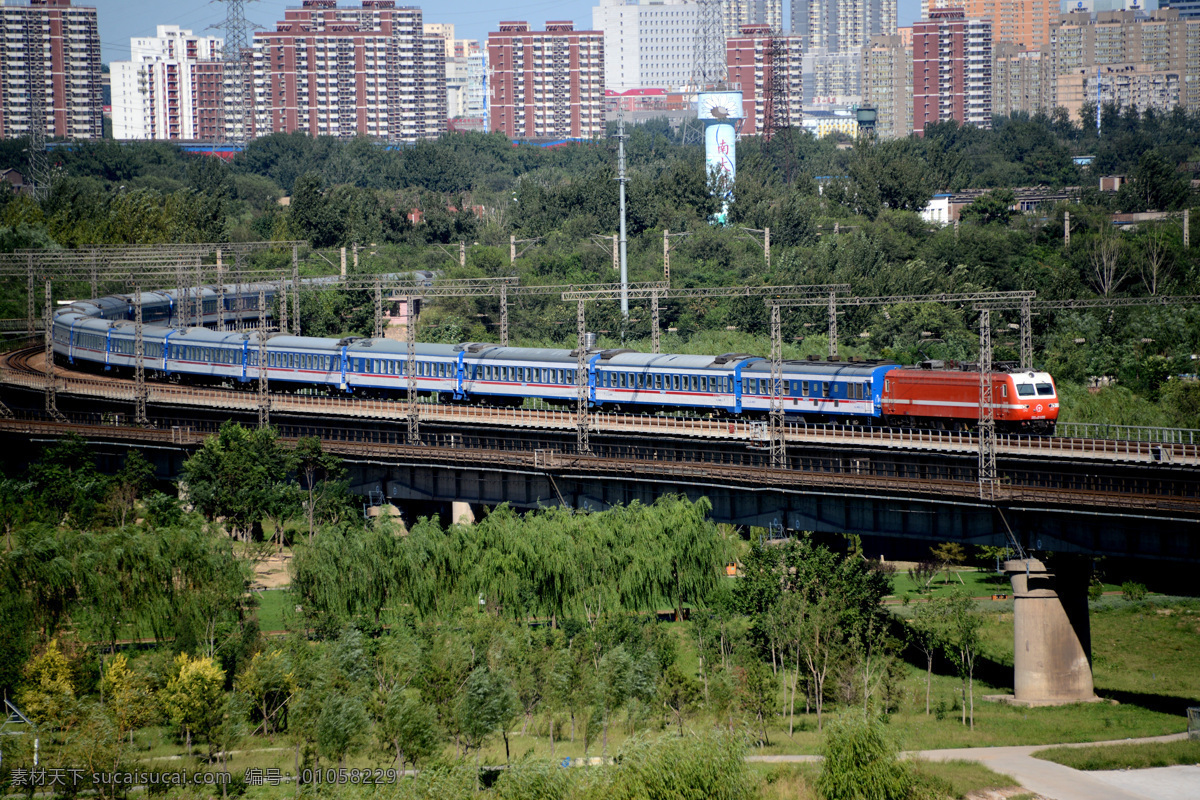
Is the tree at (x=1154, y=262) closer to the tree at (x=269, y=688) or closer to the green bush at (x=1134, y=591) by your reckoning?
the green bush at (x=1134, y=591)

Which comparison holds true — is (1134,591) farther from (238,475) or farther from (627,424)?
(238,475)

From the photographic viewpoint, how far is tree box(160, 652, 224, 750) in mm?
38594

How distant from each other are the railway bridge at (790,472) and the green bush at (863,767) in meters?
14.3

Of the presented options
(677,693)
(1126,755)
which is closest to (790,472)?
(677,693)

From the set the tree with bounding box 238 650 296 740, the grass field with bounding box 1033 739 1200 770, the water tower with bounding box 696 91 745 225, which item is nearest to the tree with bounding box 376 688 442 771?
the tree with bounding box 238 650 296 740

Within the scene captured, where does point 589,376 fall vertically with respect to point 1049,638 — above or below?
above

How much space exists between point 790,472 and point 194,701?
24.2 meters

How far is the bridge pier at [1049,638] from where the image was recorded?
4597 centimetres

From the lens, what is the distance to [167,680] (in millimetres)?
41031

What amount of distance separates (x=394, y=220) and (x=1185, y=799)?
108615 mm

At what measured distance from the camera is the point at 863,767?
33.4 meters

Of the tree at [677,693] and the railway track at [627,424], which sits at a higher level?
A: the railway track at [627,424]

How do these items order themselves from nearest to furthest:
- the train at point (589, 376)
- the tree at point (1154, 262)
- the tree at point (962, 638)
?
the tree at point (962, 638) < the train at point (589, 376) < the tree at point (1154, 262)

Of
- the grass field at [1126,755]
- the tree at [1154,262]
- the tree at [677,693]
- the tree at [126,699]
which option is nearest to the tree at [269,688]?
the tree at [126,699]
